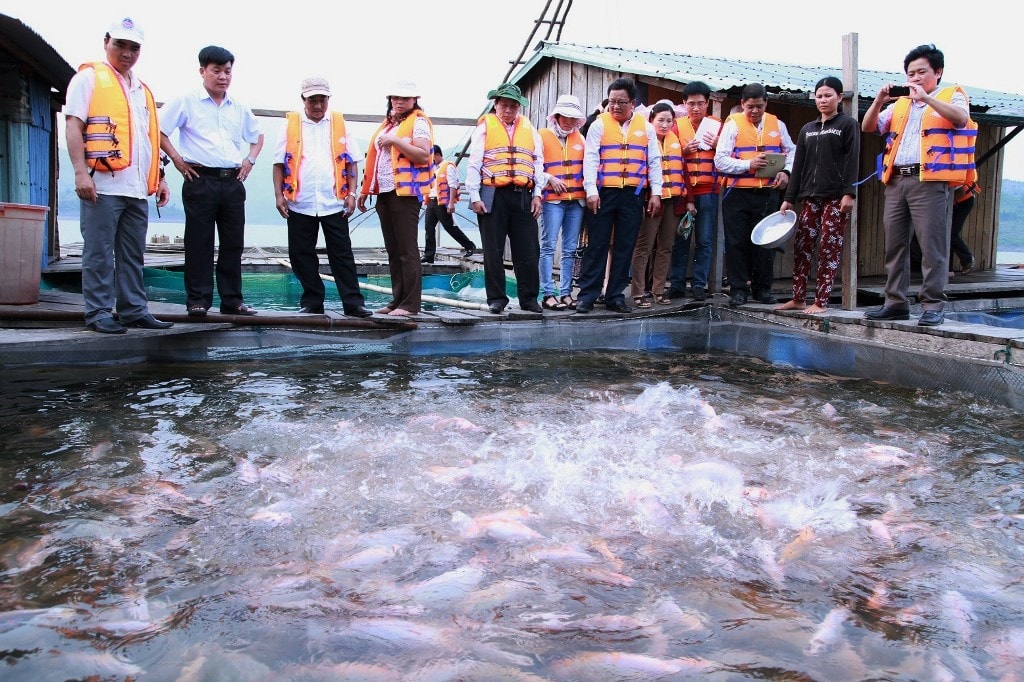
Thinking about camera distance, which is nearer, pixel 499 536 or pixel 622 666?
pixel 622 666

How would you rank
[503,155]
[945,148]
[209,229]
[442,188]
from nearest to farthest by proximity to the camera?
[945,148] → [209,229] → [503,155] → [442,188]

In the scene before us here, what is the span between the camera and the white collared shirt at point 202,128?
23.0 feet

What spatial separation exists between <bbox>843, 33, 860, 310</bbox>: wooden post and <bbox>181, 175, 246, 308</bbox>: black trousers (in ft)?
19.2

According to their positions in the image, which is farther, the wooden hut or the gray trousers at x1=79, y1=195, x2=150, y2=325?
the wooden hut

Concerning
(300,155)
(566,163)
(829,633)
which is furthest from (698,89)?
(829,633)

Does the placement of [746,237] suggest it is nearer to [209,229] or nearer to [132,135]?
[209,229]

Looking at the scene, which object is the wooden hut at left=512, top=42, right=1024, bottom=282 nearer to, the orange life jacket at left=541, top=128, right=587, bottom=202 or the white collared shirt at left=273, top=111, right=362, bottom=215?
the orange life jacket at left=541, top=128, right=587, bottom=202

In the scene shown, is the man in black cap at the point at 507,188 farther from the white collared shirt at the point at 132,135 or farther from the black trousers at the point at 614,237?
the white collared shirt at the point at 132,135

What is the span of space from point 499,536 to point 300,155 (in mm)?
5073

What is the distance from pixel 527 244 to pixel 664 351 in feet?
6.03

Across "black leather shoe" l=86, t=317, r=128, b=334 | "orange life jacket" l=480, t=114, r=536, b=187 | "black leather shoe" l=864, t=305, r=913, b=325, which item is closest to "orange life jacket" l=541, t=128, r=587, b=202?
"orange life jacket" l=480, t=114, r=536, b=187

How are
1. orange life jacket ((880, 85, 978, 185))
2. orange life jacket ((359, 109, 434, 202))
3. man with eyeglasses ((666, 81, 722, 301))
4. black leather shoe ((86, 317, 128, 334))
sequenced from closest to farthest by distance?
black leather shoe ((86, 317, 128, 334)) → orange life jacket ((880, 85, 978, 185)) → orange life jacket ((359, 109, 434, 202)) → man with eyeglasses ((666, 81, 722, 301))

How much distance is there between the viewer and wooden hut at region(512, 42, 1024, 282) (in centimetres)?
1072

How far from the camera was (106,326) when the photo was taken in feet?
21.7
